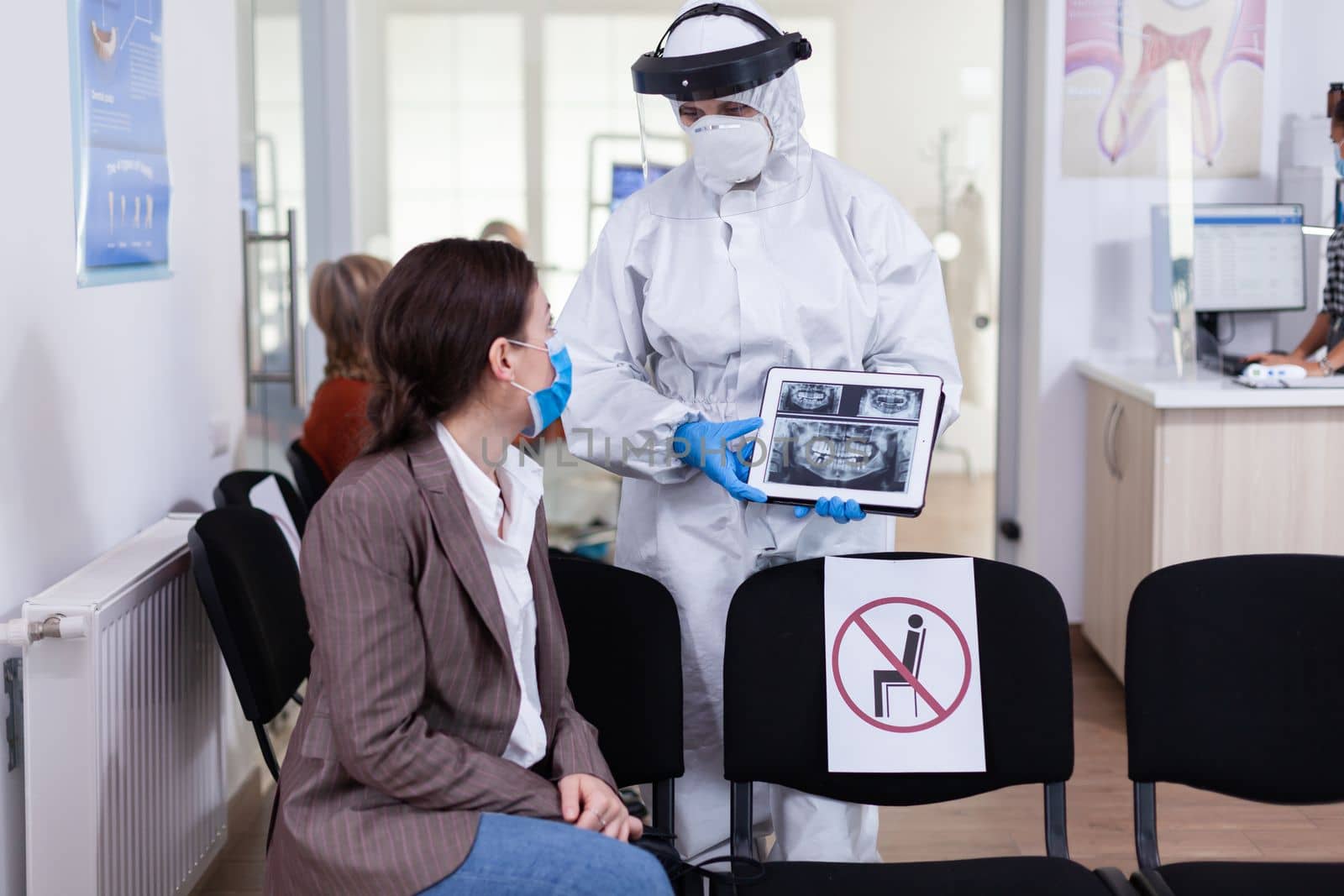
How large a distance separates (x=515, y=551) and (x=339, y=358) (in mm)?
1704

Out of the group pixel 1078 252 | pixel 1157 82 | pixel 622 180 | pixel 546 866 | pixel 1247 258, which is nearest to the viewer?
pixel 546 866

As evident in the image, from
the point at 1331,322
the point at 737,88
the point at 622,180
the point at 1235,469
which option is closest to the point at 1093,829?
the point at 1235,469

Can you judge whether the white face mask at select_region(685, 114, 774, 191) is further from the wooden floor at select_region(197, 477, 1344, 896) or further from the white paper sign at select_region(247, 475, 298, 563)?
the wooden floor at select_region(197, 477, 1344, 896)

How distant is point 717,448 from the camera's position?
1.84m

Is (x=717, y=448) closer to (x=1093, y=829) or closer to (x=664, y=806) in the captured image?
(x=664, y=806)

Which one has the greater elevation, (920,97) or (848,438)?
(920,97)

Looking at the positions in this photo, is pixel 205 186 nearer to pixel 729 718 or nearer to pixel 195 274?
pixel 195 274

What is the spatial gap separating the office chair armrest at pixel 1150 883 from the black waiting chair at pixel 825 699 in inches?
1.4

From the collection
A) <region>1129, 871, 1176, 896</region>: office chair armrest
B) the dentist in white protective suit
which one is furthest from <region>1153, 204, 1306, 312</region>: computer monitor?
<region>1129, 871, 1176, 896</region>: office chair armrest

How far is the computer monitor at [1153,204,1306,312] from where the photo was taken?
3.58m

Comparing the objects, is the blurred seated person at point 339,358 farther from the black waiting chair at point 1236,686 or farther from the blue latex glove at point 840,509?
the black waiting chair at point 1236,686

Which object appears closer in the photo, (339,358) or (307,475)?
(307,475)

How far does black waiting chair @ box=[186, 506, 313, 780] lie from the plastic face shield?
85cm

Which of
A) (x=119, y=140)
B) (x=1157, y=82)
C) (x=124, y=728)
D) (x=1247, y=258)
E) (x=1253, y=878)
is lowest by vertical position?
(x=1253, y=878)
